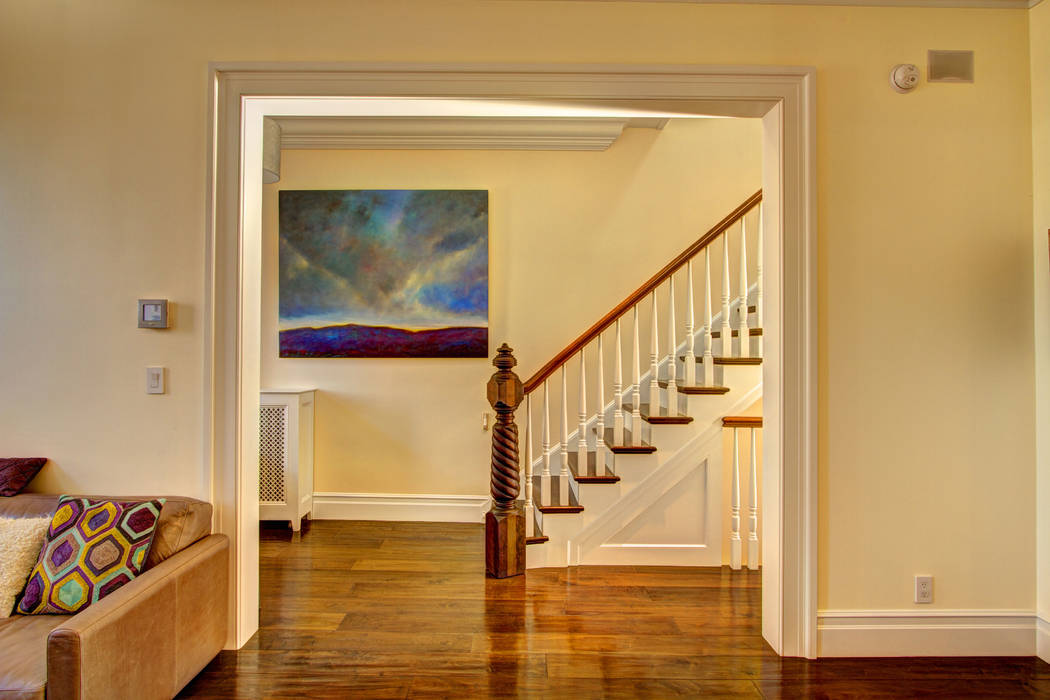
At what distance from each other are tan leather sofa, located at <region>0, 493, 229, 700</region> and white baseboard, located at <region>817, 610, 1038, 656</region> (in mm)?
2453

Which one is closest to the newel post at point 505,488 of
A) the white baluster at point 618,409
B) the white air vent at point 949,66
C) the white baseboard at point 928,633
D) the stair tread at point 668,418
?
the white baluster at point 618,409

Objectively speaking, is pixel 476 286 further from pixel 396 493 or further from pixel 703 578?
pixel 703 578

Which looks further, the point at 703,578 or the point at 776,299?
the point at 703,578

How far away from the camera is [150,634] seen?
6.12ft

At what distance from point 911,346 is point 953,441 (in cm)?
44

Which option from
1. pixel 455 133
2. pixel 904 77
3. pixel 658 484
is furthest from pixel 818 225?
pixel 455 133

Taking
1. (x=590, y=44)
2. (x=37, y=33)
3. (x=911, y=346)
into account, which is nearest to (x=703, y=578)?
(x=911, y=346)

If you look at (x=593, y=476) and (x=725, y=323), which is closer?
(x=593, y=476)

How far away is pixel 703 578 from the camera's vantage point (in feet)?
10.9

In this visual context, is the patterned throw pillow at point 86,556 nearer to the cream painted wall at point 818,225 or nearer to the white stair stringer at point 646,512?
the cream painted wall at point 818,225

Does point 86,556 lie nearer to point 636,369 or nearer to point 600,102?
point 600,102

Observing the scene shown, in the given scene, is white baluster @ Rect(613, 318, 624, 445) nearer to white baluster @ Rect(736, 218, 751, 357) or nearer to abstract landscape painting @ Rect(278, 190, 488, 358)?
white baluster @ Rect(736, 218, 751, 357)

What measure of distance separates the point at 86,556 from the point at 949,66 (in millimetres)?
3802

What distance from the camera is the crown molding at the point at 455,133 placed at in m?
4.17
